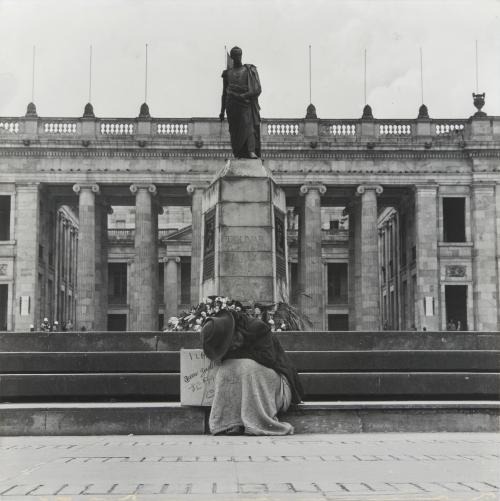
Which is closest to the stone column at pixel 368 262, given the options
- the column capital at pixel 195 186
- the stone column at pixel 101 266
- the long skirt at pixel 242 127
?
the column capital at pixel 195 186

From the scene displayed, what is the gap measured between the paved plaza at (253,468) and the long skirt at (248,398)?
0.27m

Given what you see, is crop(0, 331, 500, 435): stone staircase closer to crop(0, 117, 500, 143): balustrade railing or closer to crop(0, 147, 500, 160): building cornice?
crop(0, 147, 500, 160): building cornice

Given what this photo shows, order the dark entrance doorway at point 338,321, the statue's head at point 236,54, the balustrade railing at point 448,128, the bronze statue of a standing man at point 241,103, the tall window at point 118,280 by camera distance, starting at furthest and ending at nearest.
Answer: the tall window at point 118,280 → the dark entrance doorway at point 338,321 → the balustrade railing at point 448,128 → the bronze statue of a standing man at point 241,103 → the statue's head at point 236,54

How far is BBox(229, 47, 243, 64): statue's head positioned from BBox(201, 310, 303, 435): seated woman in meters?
6.02

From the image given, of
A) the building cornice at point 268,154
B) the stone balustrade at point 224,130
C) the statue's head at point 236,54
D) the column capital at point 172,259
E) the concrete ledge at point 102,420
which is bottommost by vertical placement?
the concrete ledge at point 102,420

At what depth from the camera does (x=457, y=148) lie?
52.7 m

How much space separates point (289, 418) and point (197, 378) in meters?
1.23

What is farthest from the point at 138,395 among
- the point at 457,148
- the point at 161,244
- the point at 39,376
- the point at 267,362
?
the point at 161,244

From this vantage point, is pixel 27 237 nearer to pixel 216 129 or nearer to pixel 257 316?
pixel 216 129

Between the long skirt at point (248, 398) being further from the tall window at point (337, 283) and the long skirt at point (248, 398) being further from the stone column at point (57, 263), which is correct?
the tall window at point (337, 283)

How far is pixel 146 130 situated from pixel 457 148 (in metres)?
18.3

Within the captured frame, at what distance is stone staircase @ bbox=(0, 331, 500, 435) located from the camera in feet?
36.4

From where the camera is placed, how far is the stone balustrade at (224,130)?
173 feet

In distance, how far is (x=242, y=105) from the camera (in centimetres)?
1537
